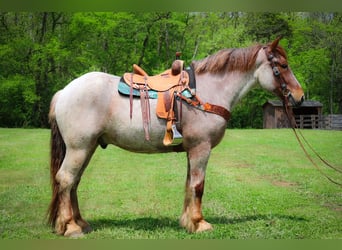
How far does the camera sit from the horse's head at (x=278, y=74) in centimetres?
434

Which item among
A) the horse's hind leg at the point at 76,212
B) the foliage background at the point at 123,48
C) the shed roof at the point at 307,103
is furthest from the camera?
the shed roof at the point at 307,103

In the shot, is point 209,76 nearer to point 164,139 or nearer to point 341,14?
point 164,139

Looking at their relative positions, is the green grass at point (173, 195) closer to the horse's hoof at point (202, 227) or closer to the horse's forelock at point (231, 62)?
the horse's hoof at point (202, 227)

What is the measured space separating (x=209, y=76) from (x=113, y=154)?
763 centimetres

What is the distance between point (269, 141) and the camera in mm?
14305

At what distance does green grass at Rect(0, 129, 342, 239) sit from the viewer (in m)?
4.36

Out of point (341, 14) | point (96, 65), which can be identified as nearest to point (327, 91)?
point (341, 14)

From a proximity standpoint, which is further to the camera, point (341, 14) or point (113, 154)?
point (341, 14)

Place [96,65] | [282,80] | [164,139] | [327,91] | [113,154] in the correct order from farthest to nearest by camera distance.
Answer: [327,91] < [96,65] < [113,154] < [282,80] < [164,139]

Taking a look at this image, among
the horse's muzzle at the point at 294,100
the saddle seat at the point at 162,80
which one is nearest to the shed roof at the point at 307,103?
the horse's muzzle at the point at 294,100

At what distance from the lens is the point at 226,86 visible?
440 cm

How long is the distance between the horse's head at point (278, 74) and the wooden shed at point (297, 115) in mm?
18411

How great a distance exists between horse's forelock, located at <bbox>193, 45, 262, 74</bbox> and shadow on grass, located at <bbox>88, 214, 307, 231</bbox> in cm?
181

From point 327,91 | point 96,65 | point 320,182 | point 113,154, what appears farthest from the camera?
point 327,91
